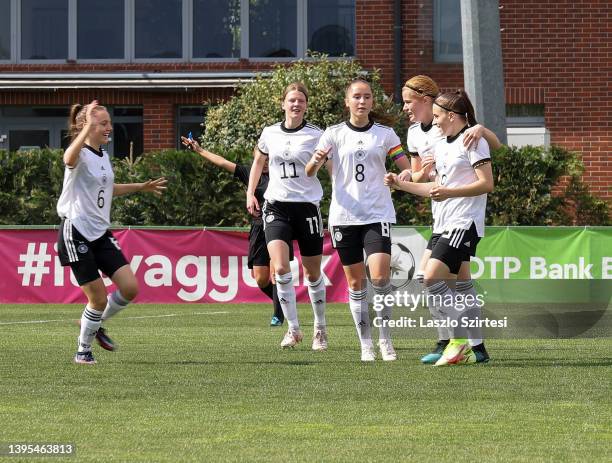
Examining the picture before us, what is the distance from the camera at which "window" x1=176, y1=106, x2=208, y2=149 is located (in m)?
26.8

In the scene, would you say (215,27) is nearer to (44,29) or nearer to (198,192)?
(44,29)

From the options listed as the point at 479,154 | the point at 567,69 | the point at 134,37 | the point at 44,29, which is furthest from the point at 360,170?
the point at 44,29

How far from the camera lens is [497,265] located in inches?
774

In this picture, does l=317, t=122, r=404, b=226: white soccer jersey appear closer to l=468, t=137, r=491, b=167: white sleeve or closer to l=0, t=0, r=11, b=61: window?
l=468, t=137, r=491, b=167: white sleeve

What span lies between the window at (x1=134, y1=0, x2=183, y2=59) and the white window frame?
0.09 meters

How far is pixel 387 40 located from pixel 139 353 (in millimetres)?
15430

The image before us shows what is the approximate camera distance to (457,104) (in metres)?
9.86

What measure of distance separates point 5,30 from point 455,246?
19.1 metres

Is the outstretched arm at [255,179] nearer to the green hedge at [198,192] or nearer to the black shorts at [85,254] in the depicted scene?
the black shorts at [85,254]

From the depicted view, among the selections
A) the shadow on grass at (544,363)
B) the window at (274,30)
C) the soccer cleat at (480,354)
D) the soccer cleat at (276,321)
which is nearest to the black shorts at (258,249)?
the soccer cleat at (276,321)

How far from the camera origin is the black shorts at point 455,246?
32.4 ft

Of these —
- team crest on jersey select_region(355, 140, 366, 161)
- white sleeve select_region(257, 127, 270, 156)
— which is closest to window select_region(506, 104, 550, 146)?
white sleeve select_region(257, 127, 270, 156)

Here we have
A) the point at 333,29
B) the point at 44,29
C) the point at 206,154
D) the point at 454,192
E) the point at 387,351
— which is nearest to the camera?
the point at 454,192

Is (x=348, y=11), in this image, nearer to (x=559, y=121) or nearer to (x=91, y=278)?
(x=559, y=121)
